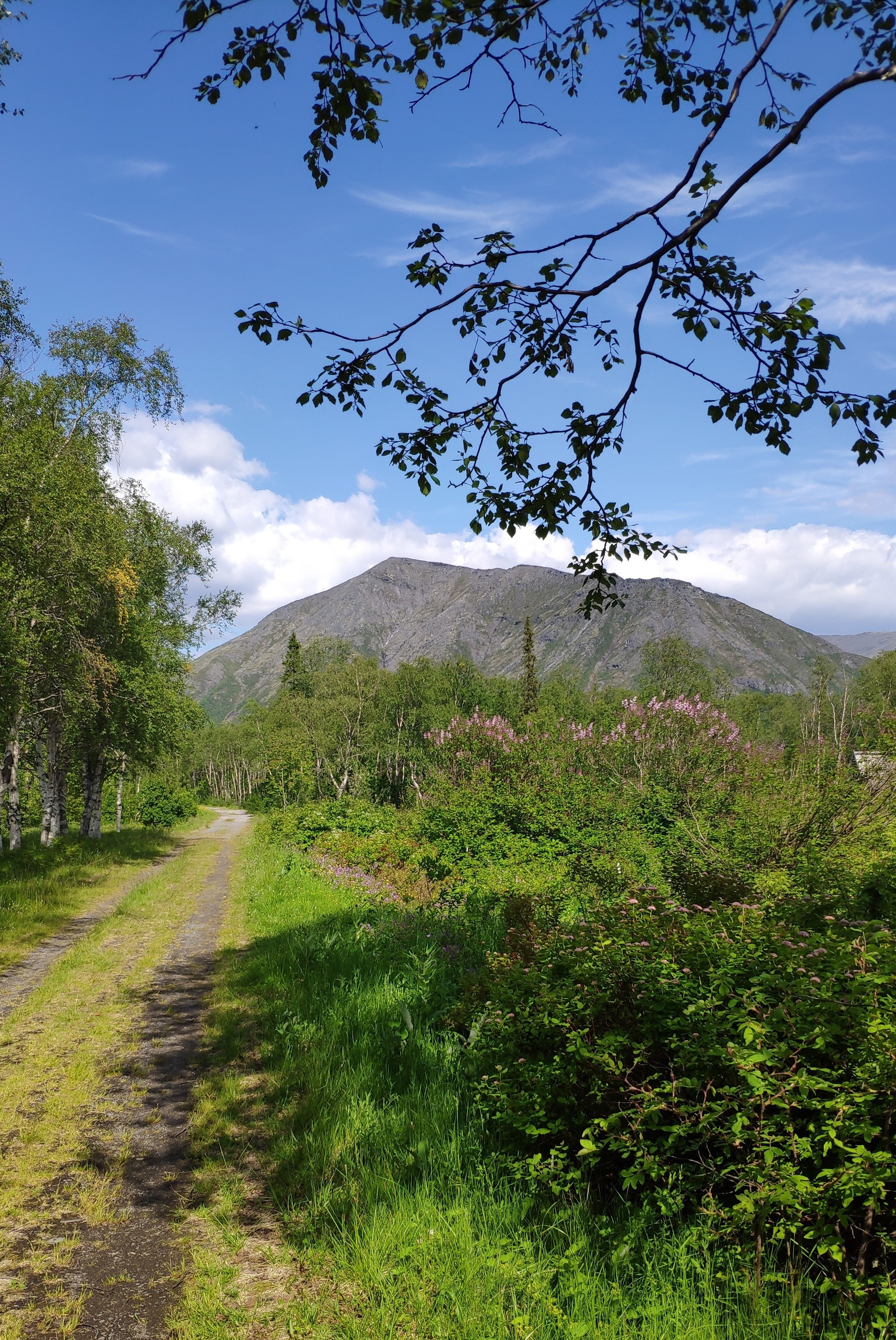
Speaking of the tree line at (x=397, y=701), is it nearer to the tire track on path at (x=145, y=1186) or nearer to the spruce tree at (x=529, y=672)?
the spruce tree at (x=529, y=672)

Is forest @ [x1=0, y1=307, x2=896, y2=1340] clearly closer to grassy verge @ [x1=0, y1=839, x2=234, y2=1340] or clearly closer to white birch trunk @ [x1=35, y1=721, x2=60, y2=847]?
grassy verge @ [x1=0, y1=839, x2=234, y2=1340]

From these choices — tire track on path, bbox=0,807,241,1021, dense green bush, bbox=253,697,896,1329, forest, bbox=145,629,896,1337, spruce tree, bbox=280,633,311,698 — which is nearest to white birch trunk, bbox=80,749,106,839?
tire track on path, bbox=0,807,241,1021

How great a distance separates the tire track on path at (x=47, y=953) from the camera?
8.16 meters

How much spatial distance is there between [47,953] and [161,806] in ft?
118

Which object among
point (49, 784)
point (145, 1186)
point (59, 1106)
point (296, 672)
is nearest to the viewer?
point (145, 1186)

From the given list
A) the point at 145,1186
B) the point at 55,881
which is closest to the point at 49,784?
the point at 55,881

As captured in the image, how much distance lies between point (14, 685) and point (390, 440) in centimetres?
1300

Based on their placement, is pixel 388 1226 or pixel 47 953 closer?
pixel 388 1226

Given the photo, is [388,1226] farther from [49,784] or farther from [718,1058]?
[49,784]

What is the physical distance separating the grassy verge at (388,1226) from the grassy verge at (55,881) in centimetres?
577

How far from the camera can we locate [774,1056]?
287 centimetres

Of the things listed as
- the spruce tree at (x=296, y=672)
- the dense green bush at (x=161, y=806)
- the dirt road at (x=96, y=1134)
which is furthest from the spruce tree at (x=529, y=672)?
the dirt road at (x=96, y=1134)

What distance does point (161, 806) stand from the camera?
4378cm

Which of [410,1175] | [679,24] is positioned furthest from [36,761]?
[679,24]
